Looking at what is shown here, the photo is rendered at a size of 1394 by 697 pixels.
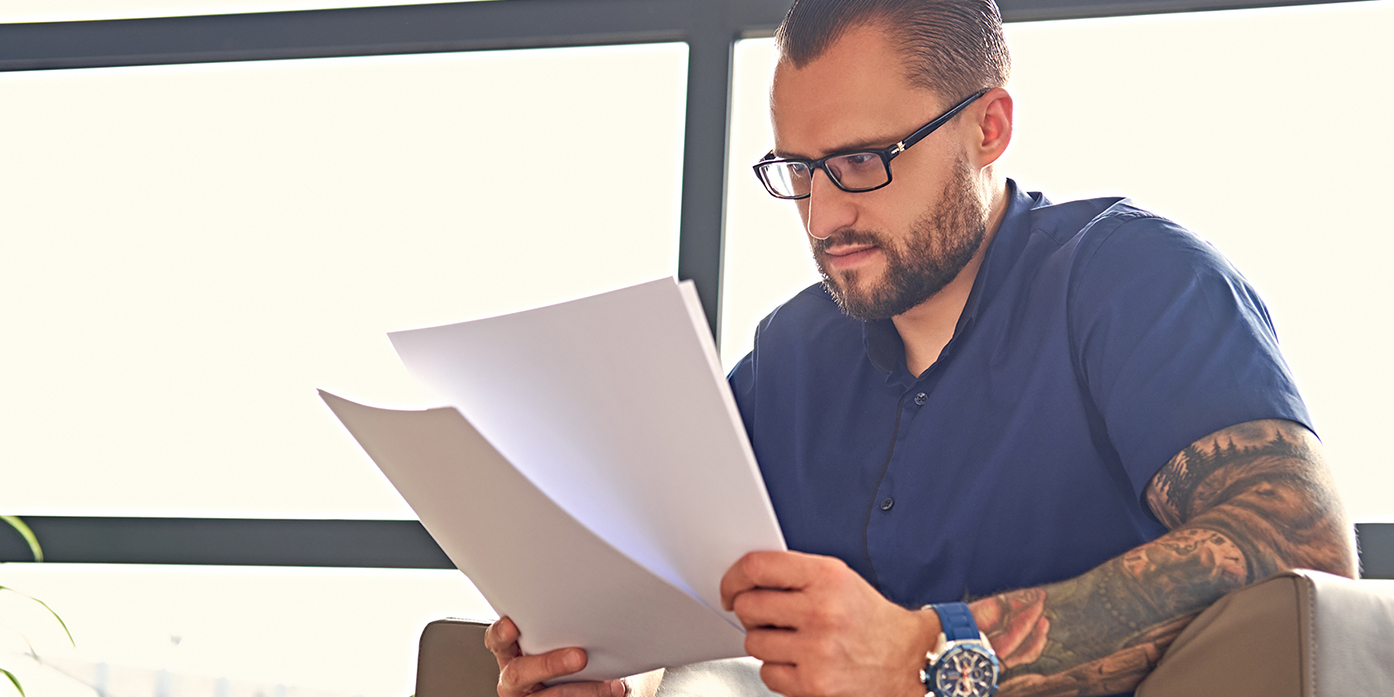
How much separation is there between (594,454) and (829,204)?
577mm

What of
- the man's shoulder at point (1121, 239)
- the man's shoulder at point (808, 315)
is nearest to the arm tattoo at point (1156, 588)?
the man's shoulder at point (1121, 239)

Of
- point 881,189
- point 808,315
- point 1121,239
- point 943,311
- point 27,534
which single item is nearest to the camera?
point 1121,239

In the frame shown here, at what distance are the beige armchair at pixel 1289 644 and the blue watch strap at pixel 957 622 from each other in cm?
13

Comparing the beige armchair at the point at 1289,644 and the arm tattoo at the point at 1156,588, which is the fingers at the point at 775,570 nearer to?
the arm tattoo at the point at 1156,588

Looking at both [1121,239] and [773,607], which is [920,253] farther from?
[773,607]

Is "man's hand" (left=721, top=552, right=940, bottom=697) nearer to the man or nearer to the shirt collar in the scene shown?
the man

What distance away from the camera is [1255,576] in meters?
0.69

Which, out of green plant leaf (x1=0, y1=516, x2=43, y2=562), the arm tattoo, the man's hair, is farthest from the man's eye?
green plant leaf (x1=0, y1=516, x2=43, y2=562)

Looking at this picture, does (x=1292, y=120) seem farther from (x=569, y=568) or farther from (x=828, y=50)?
(x=569, y=568)

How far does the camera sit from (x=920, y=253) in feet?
3.87

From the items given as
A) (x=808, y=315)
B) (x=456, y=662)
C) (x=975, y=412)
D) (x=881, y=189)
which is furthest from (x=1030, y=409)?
(x=456, y=662)

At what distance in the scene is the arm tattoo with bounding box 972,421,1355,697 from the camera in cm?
70

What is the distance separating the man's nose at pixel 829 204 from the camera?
1.15m

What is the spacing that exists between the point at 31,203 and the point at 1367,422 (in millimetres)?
2918
